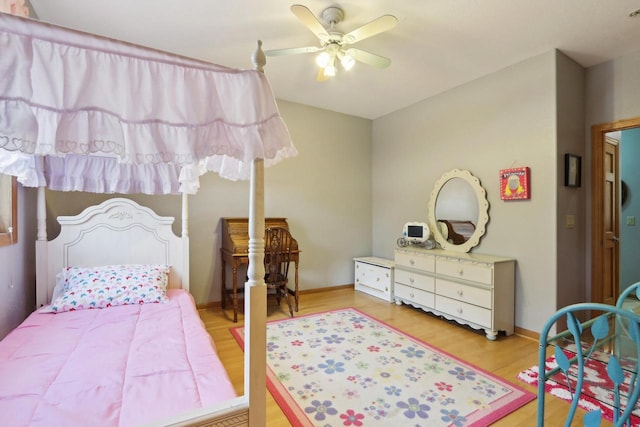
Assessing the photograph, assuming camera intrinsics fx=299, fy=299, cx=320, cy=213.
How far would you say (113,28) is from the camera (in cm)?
242

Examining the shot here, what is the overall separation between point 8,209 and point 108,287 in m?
0.82

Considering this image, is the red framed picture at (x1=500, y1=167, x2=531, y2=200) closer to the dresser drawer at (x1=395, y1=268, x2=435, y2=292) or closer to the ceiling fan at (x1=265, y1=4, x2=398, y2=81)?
the dresser drawer at (x1=395, y1=268, x2=435, y2=292)

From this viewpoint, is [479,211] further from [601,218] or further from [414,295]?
[414,295]

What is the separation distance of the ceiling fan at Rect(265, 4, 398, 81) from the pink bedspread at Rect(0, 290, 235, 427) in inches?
A: 81.1

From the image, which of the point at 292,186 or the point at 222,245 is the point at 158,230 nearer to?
the point at 222,245

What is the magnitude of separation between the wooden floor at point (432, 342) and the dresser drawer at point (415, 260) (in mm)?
530

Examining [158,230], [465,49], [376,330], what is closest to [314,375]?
[376,330]

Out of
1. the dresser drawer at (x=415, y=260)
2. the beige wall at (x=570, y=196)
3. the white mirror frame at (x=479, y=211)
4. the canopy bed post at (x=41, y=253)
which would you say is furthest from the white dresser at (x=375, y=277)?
the canopy bed post at (x=41, y=253)

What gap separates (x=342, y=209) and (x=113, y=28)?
3.27 meters

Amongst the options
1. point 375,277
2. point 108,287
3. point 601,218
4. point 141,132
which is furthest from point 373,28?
point 375,277

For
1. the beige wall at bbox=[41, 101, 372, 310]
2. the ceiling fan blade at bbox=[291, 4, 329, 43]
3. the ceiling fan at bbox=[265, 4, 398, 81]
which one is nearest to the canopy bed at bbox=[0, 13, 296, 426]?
the ceiling fan blade at bbox=[291, 4, 329, 43]

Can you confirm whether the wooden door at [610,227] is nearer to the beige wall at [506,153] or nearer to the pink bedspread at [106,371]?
the beige wall at [506,153]

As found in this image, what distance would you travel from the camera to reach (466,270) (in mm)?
2980

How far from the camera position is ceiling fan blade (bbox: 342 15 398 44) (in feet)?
6.27
